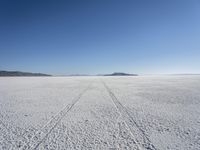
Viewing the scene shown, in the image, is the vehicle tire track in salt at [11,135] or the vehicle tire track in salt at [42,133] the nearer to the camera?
the vehicle tire track in salt at [42,133]

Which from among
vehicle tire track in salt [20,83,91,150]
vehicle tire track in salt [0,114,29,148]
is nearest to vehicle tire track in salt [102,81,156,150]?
vehicle tire track in salt [20,83,91,150]

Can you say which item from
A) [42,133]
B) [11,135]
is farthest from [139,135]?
[11,135]

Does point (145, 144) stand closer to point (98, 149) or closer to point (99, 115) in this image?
point (98, 149)

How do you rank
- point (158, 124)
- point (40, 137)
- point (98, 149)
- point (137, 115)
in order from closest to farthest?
point (98, 149)
point (40, 137)
point (158, 124)
point (137, 115)

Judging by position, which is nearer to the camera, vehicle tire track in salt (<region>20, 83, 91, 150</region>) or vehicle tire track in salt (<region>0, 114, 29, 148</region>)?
vehicle tire track in salt (<region>20, 83, 91, 150</region>)

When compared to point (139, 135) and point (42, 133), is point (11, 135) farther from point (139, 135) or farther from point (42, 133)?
point (139, 135)

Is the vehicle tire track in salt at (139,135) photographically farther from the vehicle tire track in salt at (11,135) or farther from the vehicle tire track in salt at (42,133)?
the vehicle tire track in salt at (11,135)

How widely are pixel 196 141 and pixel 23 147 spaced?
10.9 ft

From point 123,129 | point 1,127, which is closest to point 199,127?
point 123,129

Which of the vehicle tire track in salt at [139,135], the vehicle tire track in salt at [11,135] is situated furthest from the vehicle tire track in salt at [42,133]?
the vehicle tire track in salt at [139,135]

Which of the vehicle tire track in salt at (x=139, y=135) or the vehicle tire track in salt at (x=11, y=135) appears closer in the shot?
the vehicle tire track in salt at (x=139, y=135)

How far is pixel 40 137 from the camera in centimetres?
306

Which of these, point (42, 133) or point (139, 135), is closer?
point (139, 135)

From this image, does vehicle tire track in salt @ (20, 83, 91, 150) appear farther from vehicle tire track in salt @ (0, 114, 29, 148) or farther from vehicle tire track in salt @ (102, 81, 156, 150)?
vehicle tire track in salt @ (102, 81, 156, 150)
